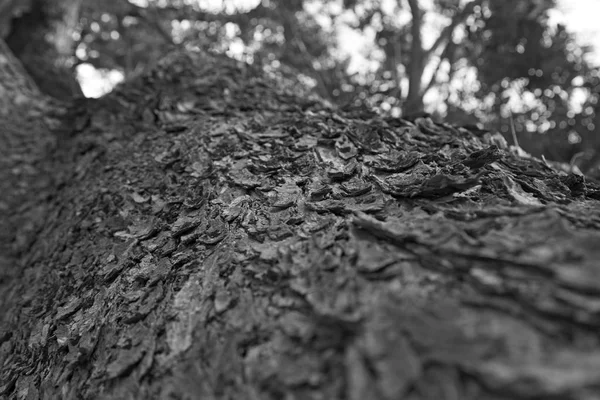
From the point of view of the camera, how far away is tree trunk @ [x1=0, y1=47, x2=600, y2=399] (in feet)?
2.57

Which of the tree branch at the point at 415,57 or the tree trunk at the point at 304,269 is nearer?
the tree trunk at the point at 304,269

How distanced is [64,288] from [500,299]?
149 cm

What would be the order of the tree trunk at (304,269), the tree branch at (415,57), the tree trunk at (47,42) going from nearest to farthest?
the tree trunk at (304,269) → the tree trunk at (47,42) → the tree branch at (415,57)

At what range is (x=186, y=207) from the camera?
5.46 feet

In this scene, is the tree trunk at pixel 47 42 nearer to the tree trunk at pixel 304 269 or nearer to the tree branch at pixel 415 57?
the tree trunk at pixel 304 269

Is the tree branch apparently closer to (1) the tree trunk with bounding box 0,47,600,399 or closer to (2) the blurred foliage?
(2) the blurred foliage

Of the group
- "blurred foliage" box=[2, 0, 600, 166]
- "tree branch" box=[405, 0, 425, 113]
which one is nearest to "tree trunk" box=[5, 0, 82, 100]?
"blurred foliage" box=[2, 0, 600, 166]

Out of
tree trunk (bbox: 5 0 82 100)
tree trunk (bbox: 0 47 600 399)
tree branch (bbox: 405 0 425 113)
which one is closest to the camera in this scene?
tree trunk (bbox: 0 47 600 399)

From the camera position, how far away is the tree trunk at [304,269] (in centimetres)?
78

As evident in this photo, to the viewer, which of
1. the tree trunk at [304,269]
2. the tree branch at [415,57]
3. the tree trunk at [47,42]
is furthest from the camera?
the tree branch at [415,57]

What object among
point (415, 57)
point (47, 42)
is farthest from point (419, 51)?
point (47, 42)

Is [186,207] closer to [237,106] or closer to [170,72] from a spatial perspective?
[237,106]

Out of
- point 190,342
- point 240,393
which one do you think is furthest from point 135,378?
point 240,393

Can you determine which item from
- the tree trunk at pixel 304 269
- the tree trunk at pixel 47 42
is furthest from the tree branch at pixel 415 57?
the tree trunk at pixel 47 42
